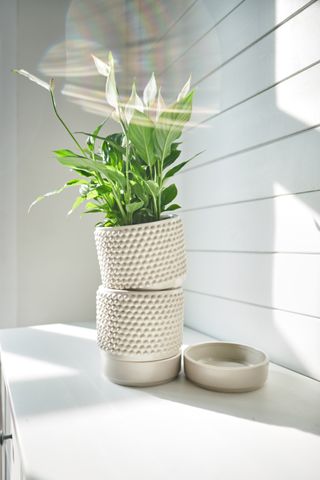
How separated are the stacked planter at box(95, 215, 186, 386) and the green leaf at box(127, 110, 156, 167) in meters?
0.12

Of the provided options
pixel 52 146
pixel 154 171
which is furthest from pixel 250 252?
pixel 52 146

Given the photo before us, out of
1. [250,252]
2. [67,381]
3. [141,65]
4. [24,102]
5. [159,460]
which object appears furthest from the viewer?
[141,65]

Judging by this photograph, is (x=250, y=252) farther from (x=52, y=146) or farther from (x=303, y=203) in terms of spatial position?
(x=52, y=146)

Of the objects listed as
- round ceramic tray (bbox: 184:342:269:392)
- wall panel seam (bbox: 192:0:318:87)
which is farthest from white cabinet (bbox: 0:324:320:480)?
wall panel seam (bbox: 192:0:318:87)

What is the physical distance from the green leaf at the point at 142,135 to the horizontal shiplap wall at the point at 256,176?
299 millimetres

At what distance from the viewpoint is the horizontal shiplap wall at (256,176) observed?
2.57 feet

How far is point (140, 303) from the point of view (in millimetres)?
721

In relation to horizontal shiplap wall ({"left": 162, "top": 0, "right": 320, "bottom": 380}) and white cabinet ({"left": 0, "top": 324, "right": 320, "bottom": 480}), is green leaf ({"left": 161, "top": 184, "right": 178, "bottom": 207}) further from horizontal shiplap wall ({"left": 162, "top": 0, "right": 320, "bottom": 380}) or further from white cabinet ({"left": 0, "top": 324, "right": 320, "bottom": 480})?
white cabinet ({"left": 0, "top": 324, "right": 320, "bottom": 480})

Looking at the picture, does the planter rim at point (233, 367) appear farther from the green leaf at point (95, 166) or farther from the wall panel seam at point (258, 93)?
the wall panel seam at point (258, 93)

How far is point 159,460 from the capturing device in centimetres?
48

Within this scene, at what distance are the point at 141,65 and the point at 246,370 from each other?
1.26 meters

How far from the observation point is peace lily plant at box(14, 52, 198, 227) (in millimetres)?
688

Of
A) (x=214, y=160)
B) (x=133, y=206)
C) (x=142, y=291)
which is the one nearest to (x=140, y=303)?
(x=142, y=291)

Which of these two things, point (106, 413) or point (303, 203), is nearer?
point (106, 413)
